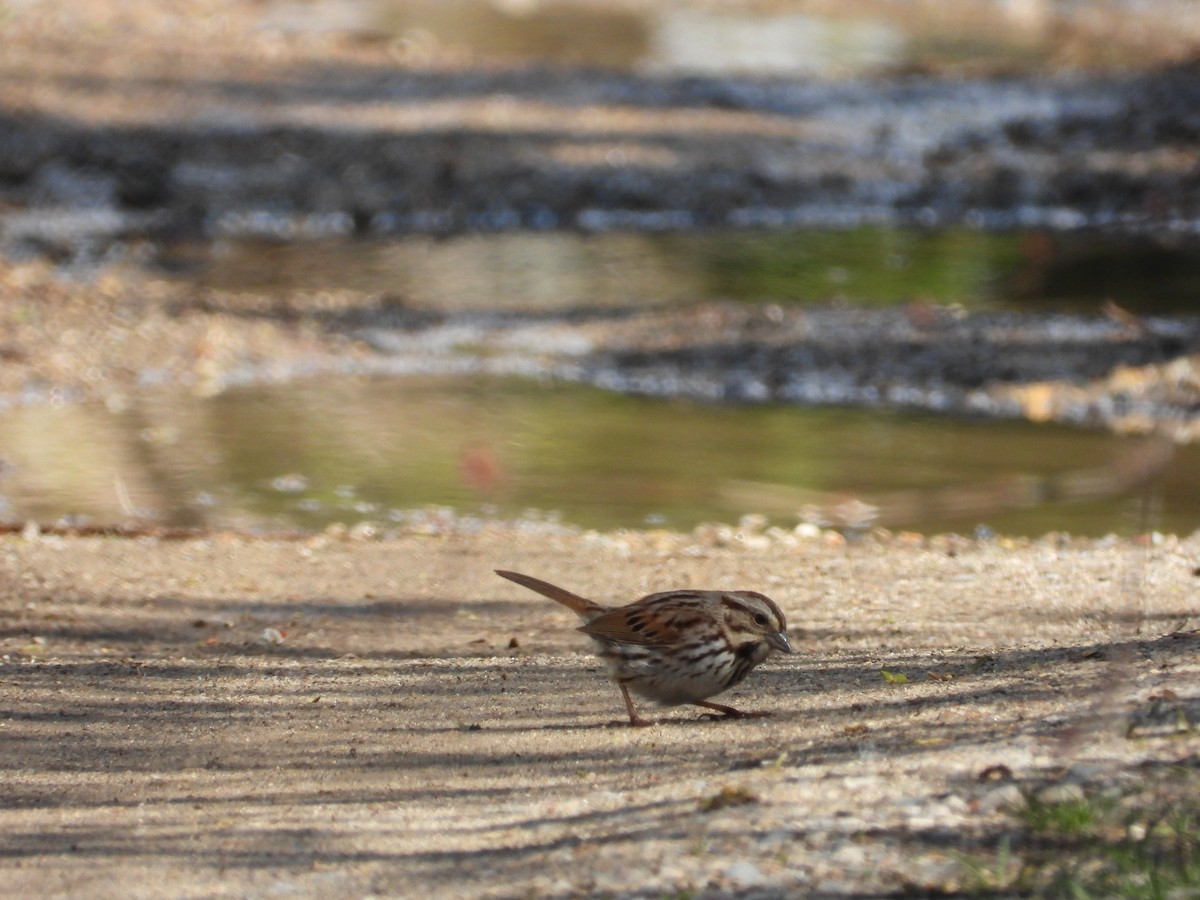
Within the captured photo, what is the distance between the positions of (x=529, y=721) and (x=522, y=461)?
226 inches

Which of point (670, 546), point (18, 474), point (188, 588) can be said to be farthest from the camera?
point (18, 474)

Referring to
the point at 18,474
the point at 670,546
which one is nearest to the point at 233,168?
the point at 18,474

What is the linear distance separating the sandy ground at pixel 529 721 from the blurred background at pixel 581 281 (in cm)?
62

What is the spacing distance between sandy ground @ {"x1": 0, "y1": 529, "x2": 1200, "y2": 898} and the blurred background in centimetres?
62

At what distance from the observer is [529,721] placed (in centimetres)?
564

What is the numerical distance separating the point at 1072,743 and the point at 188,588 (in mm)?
4350

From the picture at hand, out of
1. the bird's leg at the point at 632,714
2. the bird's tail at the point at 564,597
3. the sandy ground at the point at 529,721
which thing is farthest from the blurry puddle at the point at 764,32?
the bird's leg at the point at 632,714

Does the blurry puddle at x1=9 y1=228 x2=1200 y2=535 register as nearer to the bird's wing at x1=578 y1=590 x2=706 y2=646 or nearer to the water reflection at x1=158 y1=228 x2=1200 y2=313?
the water reflection at x1=158 y1=228 x2=1200 y2=313

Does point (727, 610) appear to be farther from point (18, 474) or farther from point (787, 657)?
point (18, 474)

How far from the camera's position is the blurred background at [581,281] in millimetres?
10758

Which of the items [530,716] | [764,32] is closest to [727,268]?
[530,716]

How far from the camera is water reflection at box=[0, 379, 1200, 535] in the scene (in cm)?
1012

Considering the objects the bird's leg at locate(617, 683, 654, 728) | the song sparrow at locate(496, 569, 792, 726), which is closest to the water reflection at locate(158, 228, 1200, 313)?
the bird's leg at locate(617, 683, 654, 728)

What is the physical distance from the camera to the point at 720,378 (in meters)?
13.3
